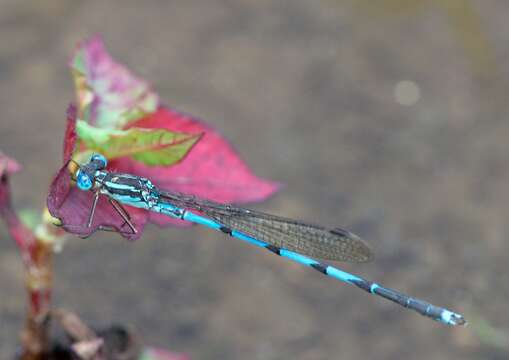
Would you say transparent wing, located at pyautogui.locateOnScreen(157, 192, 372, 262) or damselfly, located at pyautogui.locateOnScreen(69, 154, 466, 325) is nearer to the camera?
damselfly, located at pyautogui.locateOnScreen(69, 154, 466, 325)

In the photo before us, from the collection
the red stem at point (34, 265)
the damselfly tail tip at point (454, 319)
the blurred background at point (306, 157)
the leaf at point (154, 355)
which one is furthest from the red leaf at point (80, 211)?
the blurred background at point (306, 157)

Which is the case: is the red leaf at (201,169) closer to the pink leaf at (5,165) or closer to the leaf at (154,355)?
the pink leaf at (5,165)

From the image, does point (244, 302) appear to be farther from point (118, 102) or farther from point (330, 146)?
point (118, 102)

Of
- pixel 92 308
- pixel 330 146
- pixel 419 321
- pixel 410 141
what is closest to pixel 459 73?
pixel 410 141

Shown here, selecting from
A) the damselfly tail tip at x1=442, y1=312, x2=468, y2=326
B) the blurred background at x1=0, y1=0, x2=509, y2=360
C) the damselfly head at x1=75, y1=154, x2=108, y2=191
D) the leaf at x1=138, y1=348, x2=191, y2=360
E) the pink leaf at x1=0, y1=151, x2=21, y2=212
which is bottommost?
the leaf at x1=138, y1=348, x2=191, y2=360

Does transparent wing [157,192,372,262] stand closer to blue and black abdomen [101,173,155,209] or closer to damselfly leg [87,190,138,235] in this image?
blue and black abdomen [101,173,155,209]

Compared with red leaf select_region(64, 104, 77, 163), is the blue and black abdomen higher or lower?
higher

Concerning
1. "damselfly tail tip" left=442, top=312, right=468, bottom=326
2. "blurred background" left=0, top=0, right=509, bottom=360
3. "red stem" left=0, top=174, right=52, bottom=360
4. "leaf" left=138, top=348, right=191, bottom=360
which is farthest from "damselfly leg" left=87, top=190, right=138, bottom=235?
"blurred background" left=0, top=0, right=509, bottom=360
